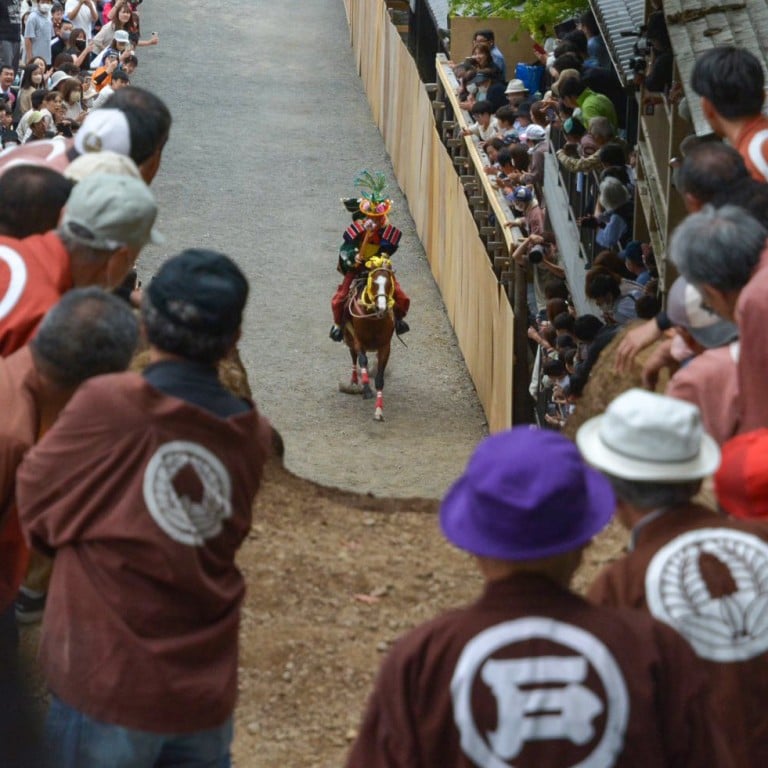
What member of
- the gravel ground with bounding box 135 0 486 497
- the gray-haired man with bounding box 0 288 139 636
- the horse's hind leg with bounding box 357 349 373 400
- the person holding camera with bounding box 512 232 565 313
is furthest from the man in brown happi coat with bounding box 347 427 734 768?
the horse's hind leg with bounding box 357 349 373 400

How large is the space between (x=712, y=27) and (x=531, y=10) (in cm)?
930

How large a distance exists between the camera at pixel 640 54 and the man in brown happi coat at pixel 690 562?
8.09 metres

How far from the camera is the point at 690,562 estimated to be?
12.7 feet

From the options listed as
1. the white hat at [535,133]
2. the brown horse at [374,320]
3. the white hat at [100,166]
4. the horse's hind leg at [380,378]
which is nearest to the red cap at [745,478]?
the white hat at [100,166]

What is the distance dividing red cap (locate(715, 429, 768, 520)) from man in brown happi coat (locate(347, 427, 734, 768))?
2.93ft

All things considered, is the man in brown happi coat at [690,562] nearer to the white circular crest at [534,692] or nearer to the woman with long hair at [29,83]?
the white circular crest at [534,692]

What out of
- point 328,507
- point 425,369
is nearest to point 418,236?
point 425,369

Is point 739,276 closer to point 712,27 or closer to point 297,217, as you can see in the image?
point 712,27

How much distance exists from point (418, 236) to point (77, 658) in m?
20.1

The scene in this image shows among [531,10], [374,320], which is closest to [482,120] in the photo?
[531,10]

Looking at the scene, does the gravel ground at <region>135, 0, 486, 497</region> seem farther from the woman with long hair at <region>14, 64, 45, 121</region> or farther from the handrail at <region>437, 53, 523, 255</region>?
the woman with long hair at <region>14, 64, 45, 121</region>

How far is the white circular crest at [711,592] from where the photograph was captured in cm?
386

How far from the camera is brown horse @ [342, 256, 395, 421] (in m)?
17.8

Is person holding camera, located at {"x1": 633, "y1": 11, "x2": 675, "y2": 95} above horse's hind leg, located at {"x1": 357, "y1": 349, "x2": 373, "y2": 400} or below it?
above
